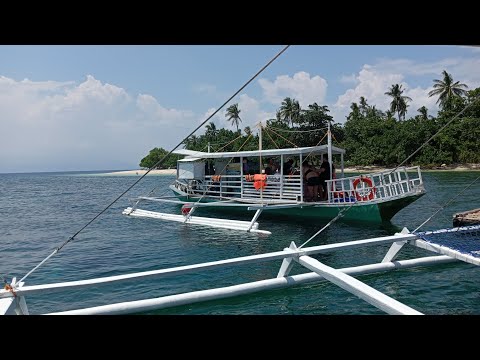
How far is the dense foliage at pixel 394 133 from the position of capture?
48.4 meters

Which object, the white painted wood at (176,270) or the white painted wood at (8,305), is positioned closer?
the white painted wood at (8,305)

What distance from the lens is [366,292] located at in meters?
4.40

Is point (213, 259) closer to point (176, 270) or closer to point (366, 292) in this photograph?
point (176, 270)

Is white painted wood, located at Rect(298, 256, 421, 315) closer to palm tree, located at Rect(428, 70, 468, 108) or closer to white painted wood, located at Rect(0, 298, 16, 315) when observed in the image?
white painted wood, located at Rect(0, 298, 16, 315)

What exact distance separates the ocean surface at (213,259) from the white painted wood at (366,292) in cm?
114

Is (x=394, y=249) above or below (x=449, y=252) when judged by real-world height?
below

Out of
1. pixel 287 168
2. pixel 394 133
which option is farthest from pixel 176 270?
pixel 394 133

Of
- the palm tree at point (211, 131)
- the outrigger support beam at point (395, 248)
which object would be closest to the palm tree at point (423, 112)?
the palm tree at point (211, 131)

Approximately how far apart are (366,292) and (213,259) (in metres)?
7.09

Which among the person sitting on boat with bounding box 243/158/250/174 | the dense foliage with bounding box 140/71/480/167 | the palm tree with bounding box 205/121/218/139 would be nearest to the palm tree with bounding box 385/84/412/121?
the dense foliage with bounding box 140/71/480/167

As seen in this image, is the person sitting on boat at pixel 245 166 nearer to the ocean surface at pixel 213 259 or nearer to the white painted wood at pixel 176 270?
the ocean surface at pixel 213 259
